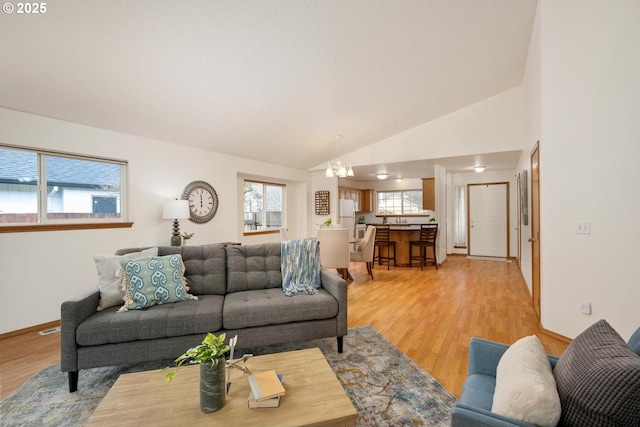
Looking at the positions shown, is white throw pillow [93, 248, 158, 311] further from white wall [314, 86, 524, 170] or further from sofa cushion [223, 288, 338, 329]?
white wall [314, 86, 524, 170]

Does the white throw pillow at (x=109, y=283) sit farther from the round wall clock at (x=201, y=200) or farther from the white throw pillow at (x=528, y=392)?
the white throw pillow at (x=528, y=392)

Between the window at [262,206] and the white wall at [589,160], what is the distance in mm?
5049

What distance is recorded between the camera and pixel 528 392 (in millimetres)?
980

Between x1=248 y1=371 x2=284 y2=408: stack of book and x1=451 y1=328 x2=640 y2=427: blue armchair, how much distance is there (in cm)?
77

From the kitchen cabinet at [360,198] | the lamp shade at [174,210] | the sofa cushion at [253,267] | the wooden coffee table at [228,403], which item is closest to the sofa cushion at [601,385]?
the wooden coffee table at [228,403]

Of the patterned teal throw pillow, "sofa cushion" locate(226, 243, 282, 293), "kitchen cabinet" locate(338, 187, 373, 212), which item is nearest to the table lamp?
"sofa cushion" locate(226, 243, 282, 293)

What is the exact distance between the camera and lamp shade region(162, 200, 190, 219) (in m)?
4.09

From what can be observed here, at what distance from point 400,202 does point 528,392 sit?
8666 millimetres

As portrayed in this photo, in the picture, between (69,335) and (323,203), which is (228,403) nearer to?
(69,335)

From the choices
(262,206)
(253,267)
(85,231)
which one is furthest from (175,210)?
(262,206)

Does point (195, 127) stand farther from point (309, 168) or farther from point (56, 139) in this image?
point (309, 168)

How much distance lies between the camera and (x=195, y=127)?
4.19 meters

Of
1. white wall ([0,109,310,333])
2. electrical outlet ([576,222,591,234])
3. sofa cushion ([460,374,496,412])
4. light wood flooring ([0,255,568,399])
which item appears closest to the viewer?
sofa cushion ([460,374,496,412])

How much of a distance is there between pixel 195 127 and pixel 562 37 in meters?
4.33
